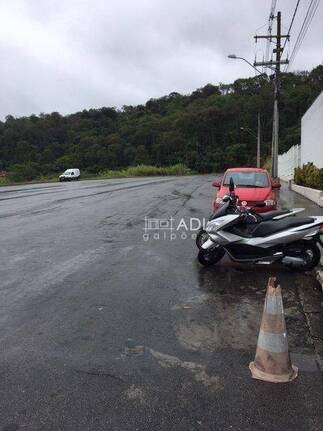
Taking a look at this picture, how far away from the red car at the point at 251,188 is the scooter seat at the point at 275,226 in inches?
138

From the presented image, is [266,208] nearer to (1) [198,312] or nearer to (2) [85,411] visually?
(1) [198,312]

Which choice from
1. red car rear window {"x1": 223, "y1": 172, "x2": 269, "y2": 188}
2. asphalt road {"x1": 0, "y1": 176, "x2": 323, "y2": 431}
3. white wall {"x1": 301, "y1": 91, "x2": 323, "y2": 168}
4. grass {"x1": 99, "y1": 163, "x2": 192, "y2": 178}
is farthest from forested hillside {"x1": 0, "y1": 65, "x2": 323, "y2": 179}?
asphalt road {"x1": 0, "y1": 176, "x2": 323, "y2": 431}

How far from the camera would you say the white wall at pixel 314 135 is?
19.2 m

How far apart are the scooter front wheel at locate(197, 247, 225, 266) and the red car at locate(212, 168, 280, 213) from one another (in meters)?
3.16

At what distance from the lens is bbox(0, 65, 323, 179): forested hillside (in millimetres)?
74569

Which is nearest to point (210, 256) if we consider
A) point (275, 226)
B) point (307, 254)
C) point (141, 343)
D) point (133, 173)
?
point (275, 226)

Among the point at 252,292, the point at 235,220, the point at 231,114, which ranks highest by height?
the point at 231,114

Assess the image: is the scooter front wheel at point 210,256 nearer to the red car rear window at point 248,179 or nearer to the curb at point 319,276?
the curb at point 319,276

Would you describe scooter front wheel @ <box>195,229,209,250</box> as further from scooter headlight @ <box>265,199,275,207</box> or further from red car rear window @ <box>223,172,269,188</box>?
red car rear window @ <box>223,172,269,188</box>

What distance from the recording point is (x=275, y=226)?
7.01m

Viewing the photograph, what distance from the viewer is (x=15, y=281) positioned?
6613 mm

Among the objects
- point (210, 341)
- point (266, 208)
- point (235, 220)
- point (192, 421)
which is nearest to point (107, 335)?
point (210, 341)

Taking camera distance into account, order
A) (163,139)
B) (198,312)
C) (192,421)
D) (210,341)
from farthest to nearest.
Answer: (163,139) < (198,312) < (210,341) < (192,421)

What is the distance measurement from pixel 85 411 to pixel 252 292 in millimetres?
3450
